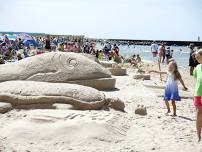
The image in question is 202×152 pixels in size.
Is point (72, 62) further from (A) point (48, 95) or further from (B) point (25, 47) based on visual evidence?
(B) point (25, 47)

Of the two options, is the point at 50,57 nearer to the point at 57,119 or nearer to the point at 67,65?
the point at 67,65

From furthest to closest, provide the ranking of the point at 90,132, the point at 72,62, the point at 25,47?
the point at 25,47, the point at 72,62, the point at 90,132

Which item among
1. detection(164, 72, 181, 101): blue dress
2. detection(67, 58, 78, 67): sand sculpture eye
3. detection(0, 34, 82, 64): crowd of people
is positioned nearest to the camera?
detection(164, 72, 181, 101): blue dress

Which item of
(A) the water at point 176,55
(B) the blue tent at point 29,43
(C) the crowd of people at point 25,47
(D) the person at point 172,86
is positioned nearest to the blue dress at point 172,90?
(D) the person at point 172,86

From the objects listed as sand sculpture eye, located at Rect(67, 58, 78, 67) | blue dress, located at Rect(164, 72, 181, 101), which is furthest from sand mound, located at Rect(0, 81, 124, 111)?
sand sculpture eye, located at Rect(67, 58, 78, 67)

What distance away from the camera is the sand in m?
6.40

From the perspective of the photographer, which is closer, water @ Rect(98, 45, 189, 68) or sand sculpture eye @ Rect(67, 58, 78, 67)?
sand sculpture eye @ Rect(67, 58, 78, 67)

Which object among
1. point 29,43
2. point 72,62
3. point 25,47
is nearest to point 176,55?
point 29,43

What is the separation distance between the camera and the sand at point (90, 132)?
640 cm

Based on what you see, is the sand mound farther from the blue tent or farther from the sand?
the blue tent

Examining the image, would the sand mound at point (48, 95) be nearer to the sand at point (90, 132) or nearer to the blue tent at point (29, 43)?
the sand at point (90, 132)

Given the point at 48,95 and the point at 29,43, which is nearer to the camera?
the point at 48,95

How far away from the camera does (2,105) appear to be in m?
8.01

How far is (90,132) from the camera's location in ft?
22.2
